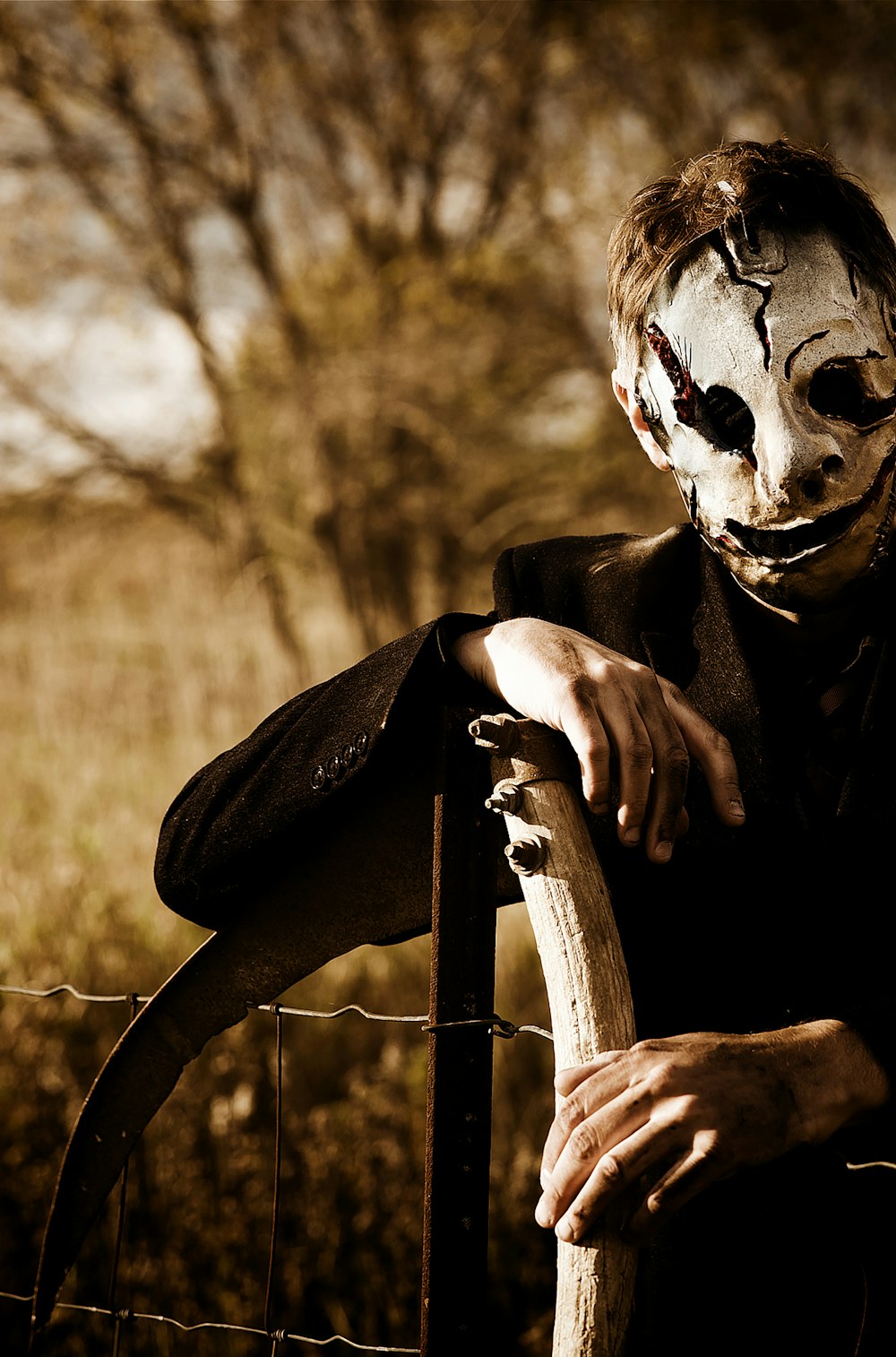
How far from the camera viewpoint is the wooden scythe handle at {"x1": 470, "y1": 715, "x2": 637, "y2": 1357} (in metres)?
1.21

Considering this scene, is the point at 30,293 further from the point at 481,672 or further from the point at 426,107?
the point at 481,672

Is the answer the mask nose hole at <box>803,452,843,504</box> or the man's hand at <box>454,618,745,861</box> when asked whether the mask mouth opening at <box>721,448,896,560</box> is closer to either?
the mask nose hole at <box>803,452,843,504</box>

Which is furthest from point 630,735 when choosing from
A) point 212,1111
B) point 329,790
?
point 212,1111

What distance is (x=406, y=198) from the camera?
9.85 meters

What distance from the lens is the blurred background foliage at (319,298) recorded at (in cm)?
847

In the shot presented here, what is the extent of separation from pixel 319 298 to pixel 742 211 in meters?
8.68

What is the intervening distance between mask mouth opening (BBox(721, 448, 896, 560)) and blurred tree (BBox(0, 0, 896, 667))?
24.8ft

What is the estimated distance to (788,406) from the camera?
1.56m

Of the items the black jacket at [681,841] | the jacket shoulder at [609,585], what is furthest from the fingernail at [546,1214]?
the jacket shoulder at [609,585]

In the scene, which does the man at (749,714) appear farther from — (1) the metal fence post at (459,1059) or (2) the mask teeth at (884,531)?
(1) the metal fence post at (459,1059)

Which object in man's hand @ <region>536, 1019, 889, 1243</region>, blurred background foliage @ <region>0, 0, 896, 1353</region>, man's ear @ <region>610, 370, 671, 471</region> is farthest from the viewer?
blurred background foliage @ <region>0, 0, 896, 1353</region>

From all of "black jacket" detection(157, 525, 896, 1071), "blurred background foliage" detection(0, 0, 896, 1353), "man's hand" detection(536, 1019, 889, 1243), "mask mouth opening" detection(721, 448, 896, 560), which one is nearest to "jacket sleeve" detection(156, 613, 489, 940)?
"black jacket" detection(157, 525, 896, 1071)

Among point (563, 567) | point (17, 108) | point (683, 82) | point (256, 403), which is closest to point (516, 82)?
point (683, 82)

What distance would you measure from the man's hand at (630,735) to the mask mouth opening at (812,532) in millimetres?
312
